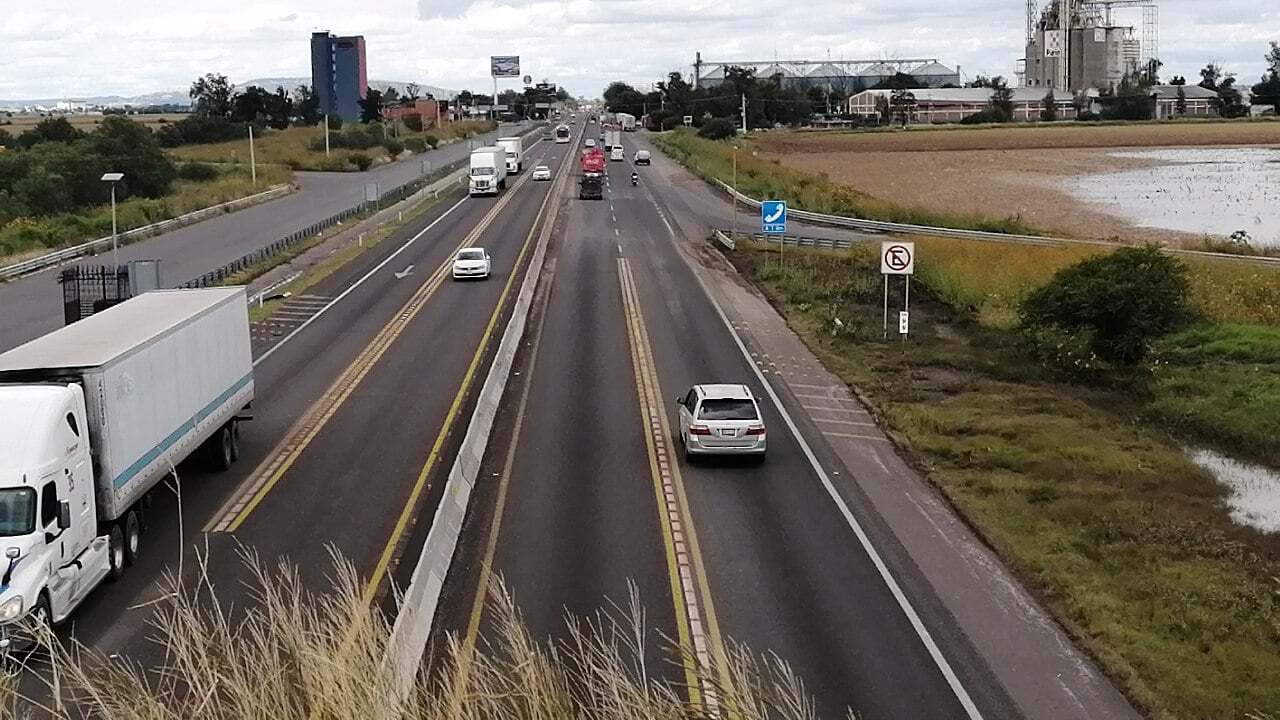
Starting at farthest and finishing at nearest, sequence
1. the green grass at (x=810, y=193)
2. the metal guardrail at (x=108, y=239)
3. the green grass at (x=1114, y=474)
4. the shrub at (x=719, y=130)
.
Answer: the shrub at (x=719, y=130)
the green grass at (x=810, y=193)
the metal guardrail at (x=108, y=239)
the green grass at (x=1114, y=474)

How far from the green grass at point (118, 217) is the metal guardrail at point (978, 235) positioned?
32630 mm

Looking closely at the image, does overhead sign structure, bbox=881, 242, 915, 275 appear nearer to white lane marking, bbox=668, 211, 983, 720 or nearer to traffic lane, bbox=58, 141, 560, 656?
white lane marking, bbox=668, 211, 983, 720

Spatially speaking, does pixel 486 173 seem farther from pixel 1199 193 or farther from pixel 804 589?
pixel 804 589

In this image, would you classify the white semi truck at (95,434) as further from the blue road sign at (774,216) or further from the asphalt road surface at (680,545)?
the blue road sign at (774,216)

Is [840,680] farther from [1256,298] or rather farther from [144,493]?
[1256,298]

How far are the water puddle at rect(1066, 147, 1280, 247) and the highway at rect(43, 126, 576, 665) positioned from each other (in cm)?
4564

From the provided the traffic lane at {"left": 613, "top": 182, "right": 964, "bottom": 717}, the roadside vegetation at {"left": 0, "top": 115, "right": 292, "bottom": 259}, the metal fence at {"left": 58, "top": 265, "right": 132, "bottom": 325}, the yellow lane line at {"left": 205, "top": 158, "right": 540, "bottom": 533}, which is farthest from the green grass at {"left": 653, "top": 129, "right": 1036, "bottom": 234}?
the metal fence at {"left": 58, "top": 265, "right": 132, "bottom": 325}

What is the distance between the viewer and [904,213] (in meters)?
77.3

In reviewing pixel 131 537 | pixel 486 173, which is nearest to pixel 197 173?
pixel 486 173

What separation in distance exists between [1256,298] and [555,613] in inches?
1468

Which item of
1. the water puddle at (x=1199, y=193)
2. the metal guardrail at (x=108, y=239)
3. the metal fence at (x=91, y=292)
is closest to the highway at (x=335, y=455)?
the metal fence at (x=91, y=292)

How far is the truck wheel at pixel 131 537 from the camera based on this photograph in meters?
20.0

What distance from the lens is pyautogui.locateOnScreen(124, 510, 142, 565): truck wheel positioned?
1998 cm

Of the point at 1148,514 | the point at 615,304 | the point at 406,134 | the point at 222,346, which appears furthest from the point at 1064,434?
the point at 406,134
